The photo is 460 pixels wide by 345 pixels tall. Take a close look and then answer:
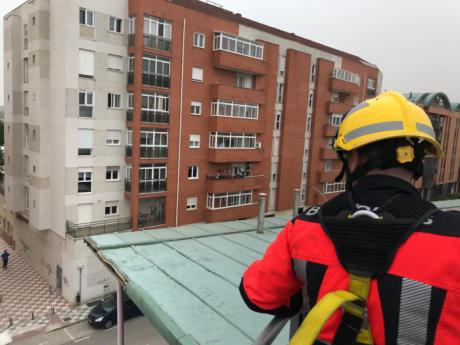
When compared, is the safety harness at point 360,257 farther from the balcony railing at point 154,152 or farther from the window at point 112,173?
the window at point 112,173

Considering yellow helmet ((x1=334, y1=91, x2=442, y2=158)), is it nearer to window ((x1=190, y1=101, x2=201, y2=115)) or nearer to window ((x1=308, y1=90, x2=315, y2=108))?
window ((x1=190, y1=101, x2=201, y2=115))

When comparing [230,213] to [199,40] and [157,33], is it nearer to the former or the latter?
[199,40]

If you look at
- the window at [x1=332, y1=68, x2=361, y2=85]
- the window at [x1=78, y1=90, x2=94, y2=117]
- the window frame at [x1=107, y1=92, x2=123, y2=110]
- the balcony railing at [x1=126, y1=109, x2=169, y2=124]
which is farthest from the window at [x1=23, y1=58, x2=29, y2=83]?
the window at [x1=332, y1=68, x2=361, y2=85]

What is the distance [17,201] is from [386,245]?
2727 cm

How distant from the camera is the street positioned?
17141mm

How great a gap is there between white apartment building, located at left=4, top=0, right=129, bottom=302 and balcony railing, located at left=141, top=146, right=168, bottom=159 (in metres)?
1.28

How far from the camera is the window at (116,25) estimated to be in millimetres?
19688

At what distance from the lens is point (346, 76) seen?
3288cm

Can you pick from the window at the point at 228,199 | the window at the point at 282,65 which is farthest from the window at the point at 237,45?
the window at the point at 228,199

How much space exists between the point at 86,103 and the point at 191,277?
16.4m

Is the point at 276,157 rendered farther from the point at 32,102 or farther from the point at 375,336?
the point at 375,336

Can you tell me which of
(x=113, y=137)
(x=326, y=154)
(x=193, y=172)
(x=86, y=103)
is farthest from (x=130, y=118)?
(x=326, y=154)

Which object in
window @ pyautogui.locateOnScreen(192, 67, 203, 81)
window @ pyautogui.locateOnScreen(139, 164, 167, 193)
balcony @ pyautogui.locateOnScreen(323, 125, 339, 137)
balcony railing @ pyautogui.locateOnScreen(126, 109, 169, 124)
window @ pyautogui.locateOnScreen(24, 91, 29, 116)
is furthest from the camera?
balcony @ pyautogui.locateOnScreen(323, 125, 339, 137)

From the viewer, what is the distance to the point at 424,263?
161 centimetres
